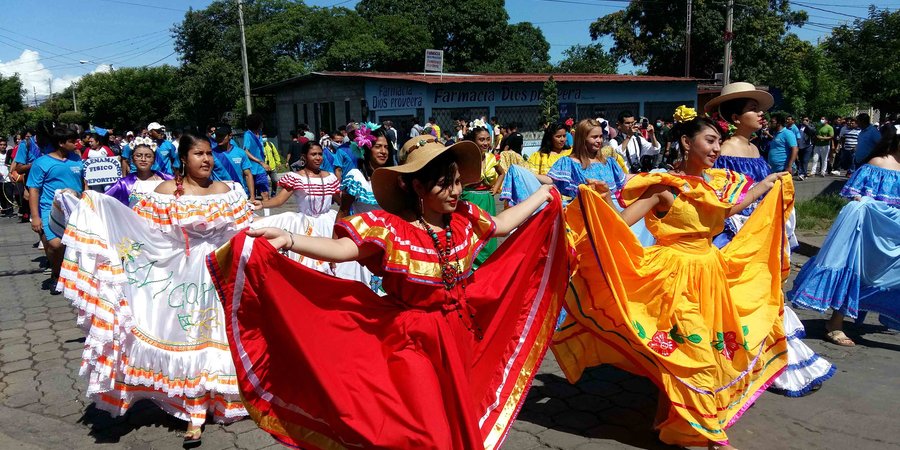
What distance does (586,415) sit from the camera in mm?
4539

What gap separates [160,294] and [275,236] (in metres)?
1.94

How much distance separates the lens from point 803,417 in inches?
174

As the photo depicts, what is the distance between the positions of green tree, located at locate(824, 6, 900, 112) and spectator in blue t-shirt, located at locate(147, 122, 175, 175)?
23.4 meters

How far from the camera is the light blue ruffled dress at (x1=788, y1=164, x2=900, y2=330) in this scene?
5.68 meters

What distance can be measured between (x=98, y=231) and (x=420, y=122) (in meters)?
22.1

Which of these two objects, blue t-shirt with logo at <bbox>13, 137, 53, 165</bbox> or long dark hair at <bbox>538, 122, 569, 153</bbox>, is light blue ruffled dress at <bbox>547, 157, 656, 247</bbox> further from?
blue t-shirt with logo at <bbox>13, 137, 53, 165</bbox>

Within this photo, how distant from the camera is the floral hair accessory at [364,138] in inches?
252

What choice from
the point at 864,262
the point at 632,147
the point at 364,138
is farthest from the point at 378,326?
the point at 632,147

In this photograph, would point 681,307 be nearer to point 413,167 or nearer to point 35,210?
point 413,167

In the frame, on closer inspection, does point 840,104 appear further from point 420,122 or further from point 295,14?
point 295,14

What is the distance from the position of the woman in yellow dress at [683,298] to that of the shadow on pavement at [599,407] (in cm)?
30

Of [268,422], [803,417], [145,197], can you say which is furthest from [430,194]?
[803,417]

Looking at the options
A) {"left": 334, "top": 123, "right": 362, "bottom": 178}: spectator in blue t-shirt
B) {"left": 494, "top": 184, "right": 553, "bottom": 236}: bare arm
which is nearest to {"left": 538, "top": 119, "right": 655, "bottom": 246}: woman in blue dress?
{"left": 334, "top": 123, "right": 362, "bottom": 178}: spectator in blue t-shirt

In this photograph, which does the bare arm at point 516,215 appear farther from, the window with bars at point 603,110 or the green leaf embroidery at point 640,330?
the window with bars at point 603,110
